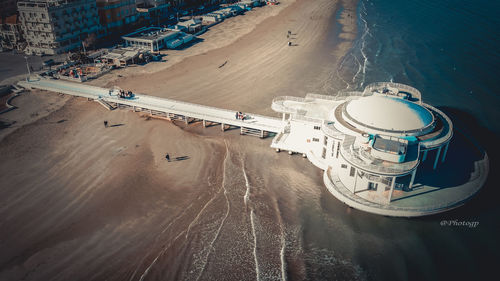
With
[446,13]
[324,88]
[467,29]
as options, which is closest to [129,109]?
[324,88]

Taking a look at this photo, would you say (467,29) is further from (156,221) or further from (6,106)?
(6,106)

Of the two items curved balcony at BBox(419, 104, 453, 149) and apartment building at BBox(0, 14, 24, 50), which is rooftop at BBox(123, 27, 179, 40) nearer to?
apartment building at BBox(0, 14, 24, 50)

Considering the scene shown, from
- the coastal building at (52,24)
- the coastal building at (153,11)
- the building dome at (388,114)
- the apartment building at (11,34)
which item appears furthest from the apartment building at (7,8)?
the building dome at (388,114)

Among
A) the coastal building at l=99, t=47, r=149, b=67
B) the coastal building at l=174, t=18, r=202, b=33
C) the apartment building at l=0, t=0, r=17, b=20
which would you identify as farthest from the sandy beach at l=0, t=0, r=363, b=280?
the apartment building at l=0, t=0, r=17, b=20

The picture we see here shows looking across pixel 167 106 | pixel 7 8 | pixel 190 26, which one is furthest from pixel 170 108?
pixel 7 8

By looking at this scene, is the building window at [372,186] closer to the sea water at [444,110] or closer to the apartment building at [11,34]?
the sea water at [444,110]
